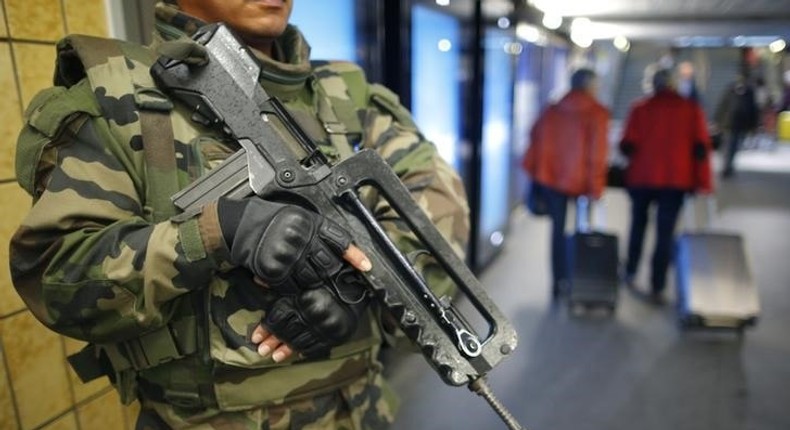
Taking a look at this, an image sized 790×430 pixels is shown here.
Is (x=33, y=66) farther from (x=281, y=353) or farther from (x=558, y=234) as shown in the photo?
(x=558, y=234)

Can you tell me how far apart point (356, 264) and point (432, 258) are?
7.2 inches

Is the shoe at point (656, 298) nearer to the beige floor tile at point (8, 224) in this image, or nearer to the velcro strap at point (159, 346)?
the velcro strap at point (159, 346)

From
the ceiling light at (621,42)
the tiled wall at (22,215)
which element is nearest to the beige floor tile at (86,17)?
the tiled wall at (22,215)

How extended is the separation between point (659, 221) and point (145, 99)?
308 centimetres

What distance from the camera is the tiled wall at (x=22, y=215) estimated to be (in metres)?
1.07

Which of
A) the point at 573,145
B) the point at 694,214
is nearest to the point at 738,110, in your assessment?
the point at 694,214

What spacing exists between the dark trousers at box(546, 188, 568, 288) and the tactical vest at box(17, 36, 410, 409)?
240 cm

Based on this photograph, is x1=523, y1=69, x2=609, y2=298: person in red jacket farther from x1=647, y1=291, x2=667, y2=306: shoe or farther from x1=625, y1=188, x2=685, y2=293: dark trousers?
x1=647, y1=291, x2=667, y2=306: shoe

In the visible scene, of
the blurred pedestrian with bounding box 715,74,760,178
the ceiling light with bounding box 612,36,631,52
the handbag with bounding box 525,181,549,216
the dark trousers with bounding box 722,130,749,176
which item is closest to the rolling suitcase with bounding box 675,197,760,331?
the handbag with bounding box 525,181,549,216

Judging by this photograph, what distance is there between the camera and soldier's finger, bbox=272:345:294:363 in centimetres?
81

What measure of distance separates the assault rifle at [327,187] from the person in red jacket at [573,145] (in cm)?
225

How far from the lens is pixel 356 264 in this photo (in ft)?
2.63

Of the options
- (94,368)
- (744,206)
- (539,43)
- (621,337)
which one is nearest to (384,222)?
(94,368)

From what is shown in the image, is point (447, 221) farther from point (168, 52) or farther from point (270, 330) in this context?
point (168, 52)
